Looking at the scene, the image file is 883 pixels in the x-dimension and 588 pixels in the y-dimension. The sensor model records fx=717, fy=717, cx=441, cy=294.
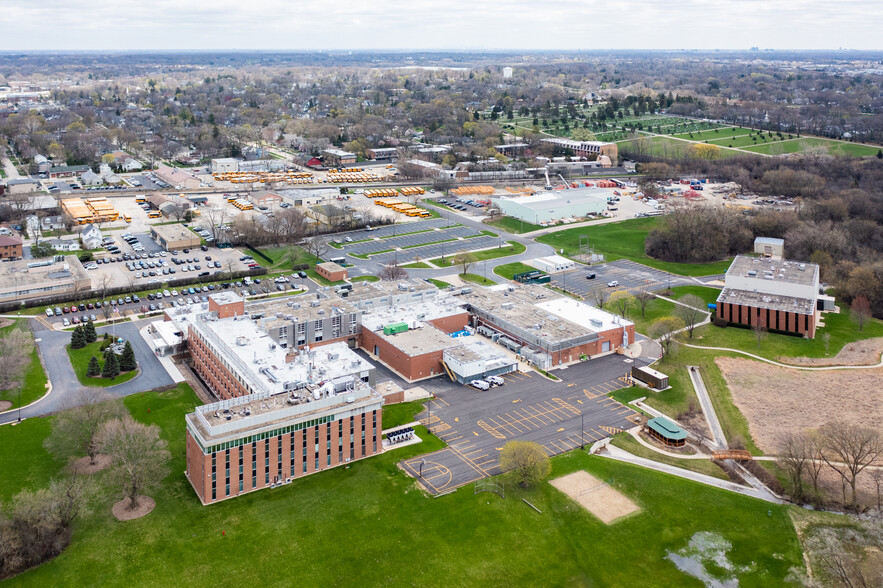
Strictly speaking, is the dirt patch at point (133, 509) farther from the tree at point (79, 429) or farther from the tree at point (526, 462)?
the tree at point (526, 462)

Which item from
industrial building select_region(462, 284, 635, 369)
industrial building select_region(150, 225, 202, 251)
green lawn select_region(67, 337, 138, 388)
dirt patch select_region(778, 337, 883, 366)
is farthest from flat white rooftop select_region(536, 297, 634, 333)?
industrial building select_region(150, 225, 202, 251)

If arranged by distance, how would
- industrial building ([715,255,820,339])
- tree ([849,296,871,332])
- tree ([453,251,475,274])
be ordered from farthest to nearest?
tree ([453,251,475,274]) → tree ([849,296,871,332]) → industrial building ([715,255,820,339])

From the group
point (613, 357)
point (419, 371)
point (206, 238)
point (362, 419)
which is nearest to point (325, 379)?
point (362, 419)

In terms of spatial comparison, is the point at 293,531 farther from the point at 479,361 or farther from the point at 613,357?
the point at 613,357

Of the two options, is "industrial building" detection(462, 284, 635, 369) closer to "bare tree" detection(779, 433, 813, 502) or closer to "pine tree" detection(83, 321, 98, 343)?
"bare tree" detection(779, 433, 813, 502)

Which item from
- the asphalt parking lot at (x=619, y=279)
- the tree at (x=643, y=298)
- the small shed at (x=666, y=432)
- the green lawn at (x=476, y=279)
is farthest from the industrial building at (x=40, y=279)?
the small shed at (x=666, y=432)

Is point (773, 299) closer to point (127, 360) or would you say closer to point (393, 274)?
point (393, 274)

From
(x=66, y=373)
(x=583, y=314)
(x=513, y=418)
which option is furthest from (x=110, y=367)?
(x=583, y=314)
